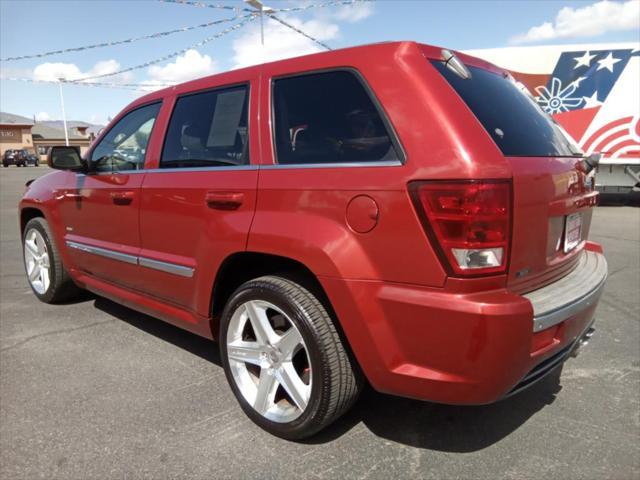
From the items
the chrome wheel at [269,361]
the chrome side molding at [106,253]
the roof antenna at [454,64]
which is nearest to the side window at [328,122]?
the roof antenna at [454,64]

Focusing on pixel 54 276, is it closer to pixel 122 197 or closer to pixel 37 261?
pixel 37 261

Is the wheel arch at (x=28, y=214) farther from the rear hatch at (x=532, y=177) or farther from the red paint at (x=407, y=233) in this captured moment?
the rear hatch at (x=532, y=177)

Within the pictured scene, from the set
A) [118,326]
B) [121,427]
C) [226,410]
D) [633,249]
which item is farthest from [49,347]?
[633,249]

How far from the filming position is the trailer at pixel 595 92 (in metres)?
11.0

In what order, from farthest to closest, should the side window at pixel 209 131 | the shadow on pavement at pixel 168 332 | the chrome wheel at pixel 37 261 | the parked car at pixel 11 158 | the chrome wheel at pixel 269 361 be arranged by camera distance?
the parked car at pixel 11 158, the chrome wheel at pixel 37 261, the shadow on pavement at pixel 168 332, the side window at pixel 209 131, the chrome wheel at pixel 269 361

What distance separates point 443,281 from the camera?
1863mm

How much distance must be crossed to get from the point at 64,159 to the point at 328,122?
2.47 metres

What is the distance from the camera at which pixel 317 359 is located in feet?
7.15

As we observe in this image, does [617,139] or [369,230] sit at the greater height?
[617,139]

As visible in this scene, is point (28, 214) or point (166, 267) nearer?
point (166, 267)

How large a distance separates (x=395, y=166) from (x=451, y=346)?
0.75 meters

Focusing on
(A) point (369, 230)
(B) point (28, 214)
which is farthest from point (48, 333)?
(A) point (369, 230)

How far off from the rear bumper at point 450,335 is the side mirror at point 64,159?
2.63 m

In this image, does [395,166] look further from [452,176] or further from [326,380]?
[326,380]
